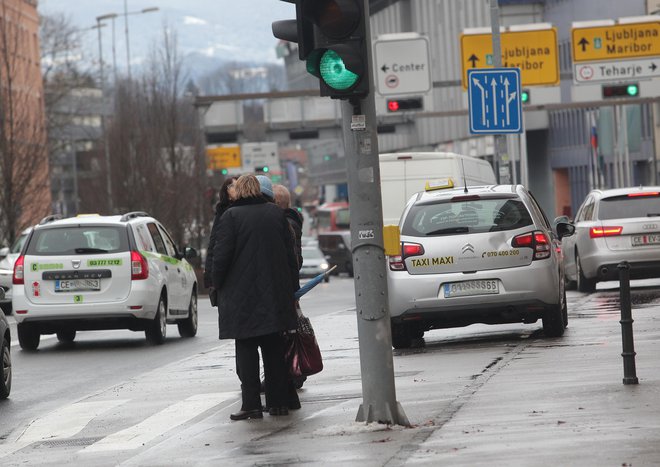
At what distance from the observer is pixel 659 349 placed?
47.5ft

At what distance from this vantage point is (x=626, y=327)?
1159cm

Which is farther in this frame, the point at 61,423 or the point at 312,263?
the point at 312,263

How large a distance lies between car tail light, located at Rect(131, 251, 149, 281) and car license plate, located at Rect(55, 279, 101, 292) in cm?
46

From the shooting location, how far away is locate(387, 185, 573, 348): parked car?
53.1ft

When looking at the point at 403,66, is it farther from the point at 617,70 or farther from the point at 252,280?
the point at 252,280

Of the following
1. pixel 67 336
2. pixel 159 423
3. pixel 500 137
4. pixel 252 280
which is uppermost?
pixel 500 137

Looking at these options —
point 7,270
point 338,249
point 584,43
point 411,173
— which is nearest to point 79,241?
point 7,270

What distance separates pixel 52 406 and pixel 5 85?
111 ft

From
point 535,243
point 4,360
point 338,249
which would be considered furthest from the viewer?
point 338,249

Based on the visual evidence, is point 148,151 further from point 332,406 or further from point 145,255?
point 332,406

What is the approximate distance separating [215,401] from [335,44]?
405 cm

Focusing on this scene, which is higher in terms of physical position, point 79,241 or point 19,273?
point 79,241

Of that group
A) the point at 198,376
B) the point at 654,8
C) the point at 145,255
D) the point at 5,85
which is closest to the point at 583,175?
the point at 654,8

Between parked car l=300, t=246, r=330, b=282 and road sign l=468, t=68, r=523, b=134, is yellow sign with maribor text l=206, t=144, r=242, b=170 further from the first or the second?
road sign l=468, t=68, r=523, b=134
